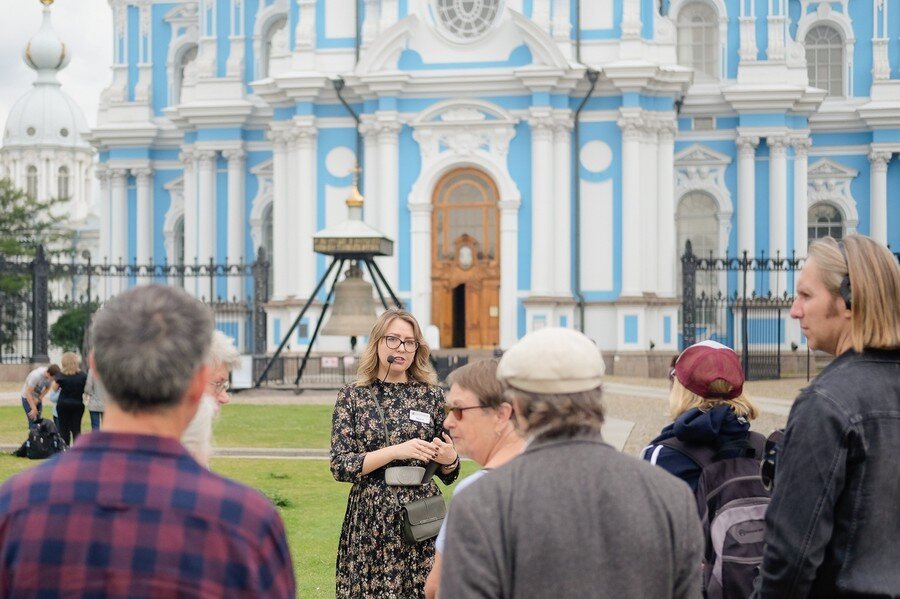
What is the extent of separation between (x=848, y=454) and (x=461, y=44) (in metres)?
30.1

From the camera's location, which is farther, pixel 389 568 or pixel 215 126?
pixel 215 126

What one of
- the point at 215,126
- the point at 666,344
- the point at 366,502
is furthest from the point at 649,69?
the point at 366,502

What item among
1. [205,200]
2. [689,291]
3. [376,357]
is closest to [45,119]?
[205,200]

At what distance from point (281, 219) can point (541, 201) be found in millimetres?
6866

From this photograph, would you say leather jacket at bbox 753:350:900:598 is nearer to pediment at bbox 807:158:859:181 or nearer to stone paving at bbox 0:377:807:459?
stone paving at bbox 0:377:807:459

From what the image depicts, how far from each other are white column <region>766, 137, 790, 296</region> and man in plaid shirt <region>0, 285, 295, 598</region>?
3507cm

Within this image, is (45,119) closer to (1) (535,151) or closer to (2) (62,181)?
(2) (62,181)

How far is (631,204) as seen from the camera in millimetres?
33594

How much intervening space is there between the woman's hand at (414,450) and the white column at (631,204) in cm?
2706

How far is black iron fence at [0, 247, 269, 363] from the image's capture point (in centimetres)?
3222

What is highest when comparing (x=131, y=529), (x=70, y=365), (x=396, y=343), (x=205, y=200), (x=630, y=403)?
(x=205, y=200)

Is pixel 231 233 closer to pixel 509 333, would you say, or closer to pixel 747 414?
pixel 509 333

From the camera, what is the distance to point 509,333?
33594 mm

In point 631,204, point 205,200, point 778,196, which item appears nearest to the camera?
point 631,204
